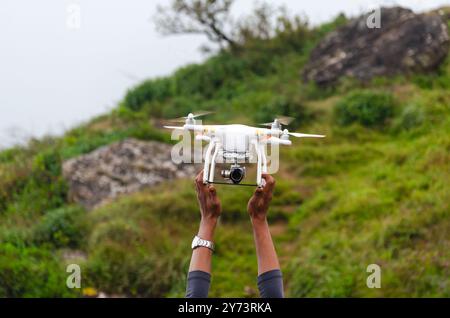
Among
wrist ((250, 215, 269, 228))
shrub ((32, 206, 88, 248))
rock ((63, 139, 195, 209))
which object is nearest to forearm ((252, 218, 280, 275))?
wrist ((250, 215, 269, 228))

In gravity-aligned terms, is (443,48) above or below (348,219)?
above

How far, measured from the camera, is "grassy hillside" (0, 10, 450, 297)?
11.1 metres

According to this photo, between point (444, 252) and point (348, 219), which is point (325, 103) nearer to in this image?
point (348, 219)

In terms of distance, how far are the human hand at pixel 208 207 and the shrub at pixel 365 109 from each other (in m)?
14.1

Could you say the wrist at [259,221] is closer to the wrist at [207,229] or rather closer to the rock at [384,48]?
the wrist at [207,229]

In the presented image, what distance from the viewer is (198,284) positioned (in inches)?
128

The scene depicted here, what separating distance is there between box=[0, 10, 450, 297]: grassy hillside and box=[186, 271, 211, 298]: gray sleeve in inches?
280

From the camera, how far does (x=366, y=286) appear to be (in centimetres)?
1035

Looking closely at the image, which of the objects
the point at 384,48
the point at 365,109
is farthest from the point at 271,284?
the point at 384,48

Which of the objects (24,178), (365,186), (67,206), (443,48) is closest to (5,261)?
(67,206)

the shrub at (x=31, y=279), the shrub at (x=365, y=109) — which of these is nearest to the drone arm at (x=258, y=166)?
the shrub at (x=31, y=279)

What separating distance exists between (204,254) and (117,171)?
42.6 feet

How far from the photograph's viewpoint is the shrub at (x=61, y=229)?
44.2 feet
